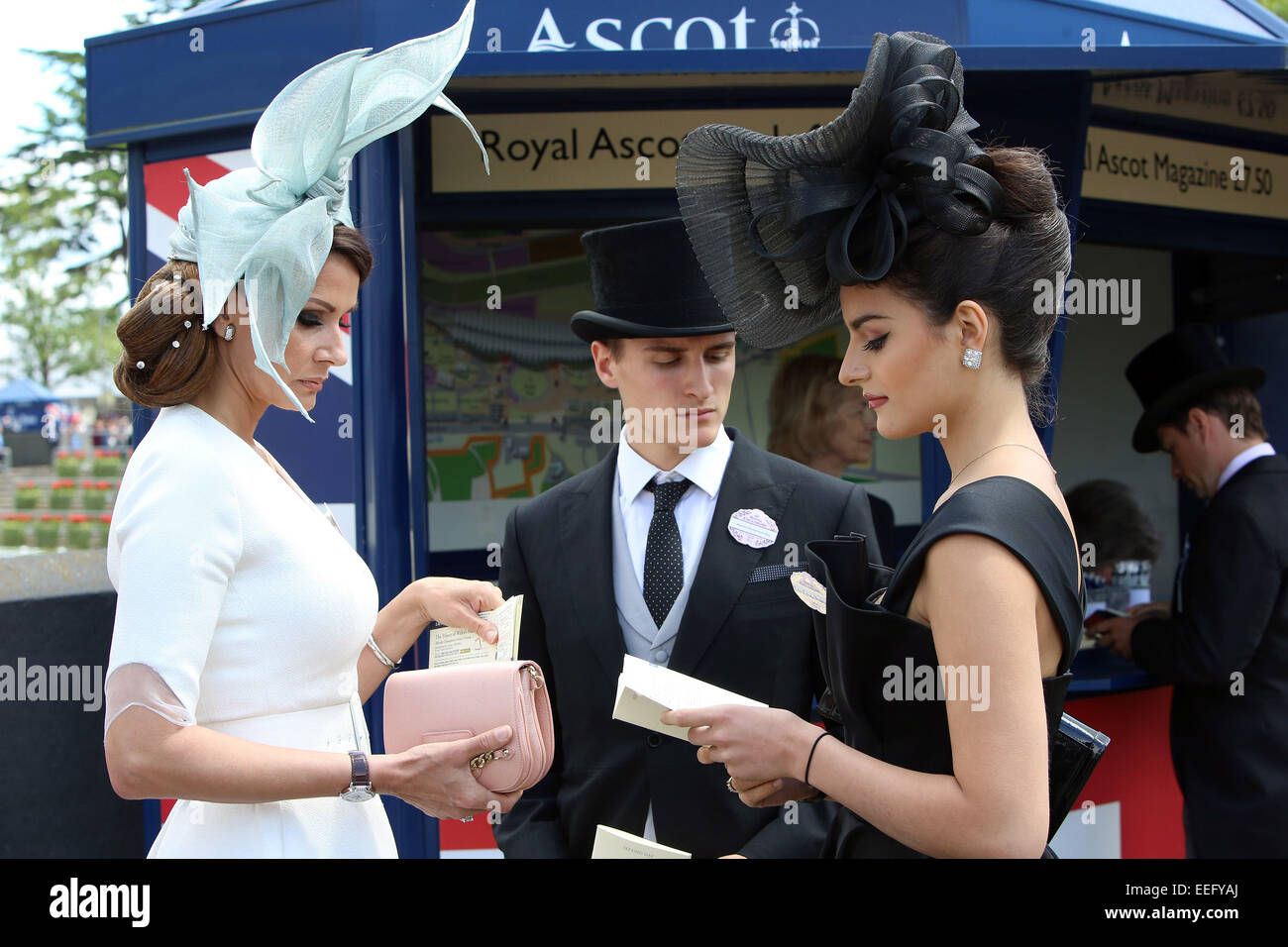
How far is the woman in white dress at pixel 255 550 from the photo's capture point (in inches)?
62.7

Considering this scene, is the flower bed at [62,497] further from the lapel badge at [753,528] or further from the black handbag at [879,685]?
A: the black handbag at [879,685]

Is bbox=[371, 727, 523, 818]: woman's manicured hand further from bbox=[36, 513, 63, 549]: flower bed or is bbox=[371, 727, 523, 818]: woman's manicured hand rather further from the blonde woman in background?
bbox=[36, 513, 63, 549]: flower bed

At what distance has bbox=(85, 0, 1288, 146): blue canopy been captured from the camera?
2.73 meters

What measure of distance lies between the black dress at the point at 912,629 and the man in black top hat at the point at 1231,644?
83.8 inches

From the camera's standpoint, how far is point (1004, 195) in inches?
63.8

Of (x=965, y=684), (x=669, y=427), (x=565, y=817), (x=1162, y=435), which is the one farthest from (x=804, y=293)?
(x=1162, y=435)

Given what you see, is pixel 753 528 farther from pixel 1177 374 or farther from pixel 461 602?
pixel 1177 374

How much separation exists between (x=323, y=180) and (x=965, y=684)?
131cm

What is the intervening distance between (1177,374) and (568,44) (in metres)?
2.48

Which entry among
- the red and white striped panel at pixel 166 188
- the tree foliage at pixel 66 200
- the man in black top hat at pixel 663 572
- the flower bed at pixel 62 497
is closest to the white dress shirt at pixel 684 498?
the man in black top hat at pixel 663 572

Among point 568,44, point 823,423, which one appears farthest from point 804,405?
point 568,44

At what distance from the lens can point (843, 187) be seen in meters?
1.70

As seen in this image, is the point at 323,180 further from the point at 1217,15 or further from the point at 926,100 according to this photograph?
the point at 1217,15
